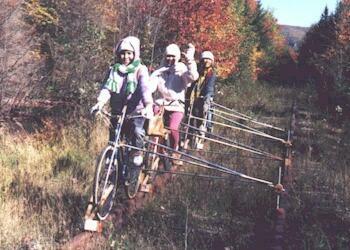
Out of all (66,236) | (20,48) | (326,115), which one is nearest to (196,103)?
(20,48)

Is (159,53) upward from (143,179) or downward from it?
upward

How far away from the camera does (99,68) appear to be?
46.7 feet

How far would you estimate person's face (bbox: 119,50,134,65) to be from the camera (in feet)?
21.6

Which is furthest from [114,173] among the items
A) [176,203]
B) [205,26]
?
[205,26]

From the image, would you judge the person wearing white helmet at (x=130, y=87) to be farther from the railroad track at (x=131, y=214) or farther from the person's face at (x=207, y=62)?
the person's face at (x=207, y=62)

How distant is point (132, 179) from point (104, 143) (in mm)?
4173

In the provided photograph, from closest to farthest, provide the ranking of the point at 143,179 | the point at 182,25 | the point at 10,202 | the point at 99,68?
the point at 10,202 → the point at 143,179 → the point at 99,68 → the point at 182,25

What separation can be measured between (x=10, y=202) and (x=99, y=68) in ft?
24.5

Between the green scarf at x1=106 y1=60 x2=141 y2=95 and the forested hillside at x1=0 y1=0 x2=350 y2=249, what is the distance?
1.62 meters

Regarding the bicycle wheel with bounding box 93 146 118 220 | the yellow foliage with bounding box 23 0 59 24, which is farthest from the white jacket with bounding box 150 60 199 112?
the yellow foliage with bounding box 23 0 59 24

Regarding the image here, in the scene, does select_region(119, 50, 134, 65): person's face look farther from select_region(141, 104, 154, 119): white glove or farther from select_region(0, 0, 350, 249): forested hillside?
select_region(0, 0, 350, 249): forested hillside

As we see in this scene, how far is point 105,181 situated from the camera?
20.2 ft

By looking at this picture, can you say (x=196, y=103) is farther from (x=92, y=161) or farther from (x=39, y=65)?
(x=39, y=65)

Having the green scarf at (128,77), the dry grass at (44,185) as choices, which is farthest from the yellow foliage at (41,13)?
the green scarf at (128,77)
